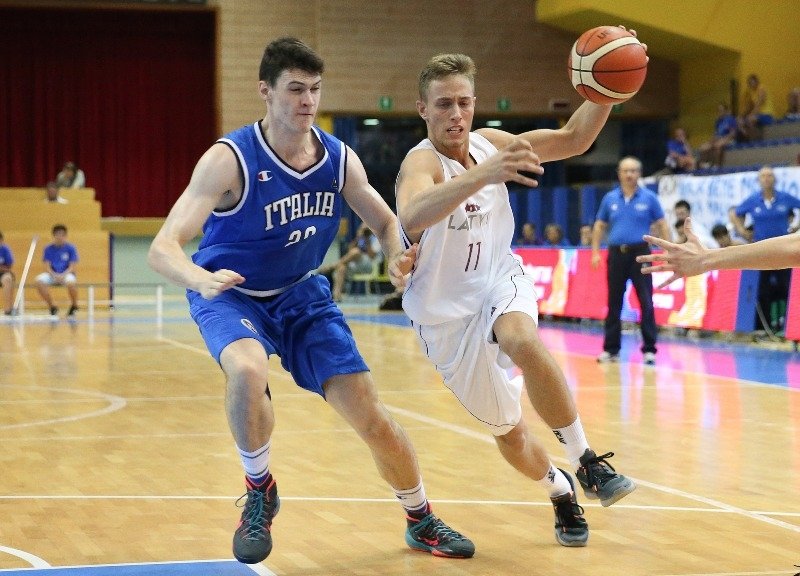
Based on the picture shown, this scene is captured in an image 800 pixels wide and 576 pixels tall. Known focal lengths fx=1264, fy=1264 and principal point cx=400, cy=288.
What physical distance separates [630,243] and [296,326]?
25.8 ft

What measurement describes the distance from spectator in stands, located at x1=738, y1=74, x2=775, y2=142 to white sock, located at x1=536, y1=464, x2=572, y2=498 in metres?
18.1

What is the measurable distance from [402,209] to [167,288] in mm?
26492

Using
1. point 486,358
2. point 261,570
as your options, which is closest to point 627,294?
point 486,358

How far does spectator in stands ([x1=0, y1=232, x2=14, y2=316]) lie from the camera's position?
21.6 m

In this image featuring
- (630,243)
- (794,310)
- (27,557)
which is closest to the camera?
(27,557)

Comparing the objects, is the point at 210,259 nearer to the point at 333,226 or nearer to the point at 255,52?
the point at 333,226

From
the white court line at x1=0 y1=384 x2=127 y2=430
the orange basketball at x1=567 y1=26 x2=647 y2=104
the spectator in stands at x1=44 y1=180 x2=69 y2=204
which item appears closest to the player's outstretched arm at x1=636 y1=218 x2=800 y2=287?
the orange basketball at x1=567 y1=26 x2=647 y2=104

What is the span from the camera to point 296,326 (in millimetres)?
4914

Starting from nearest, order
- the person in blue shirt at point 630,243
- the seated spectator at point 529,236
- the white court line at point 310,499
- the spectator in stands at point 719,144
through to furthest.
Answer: the white court line at point 310,499 → the person in blue shirt at point 630,243 → the seated spectator at point 529,236 → the spectator in stands at point 719,144

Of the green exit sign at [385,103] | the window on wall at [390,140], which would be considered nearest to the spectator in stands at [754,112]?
the window on wall at [390,140]

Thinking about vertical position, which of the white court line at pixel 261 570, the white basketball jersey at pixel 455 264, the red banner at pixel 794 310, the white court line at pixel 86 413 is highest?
the white basketball jersey at pixel 455 264

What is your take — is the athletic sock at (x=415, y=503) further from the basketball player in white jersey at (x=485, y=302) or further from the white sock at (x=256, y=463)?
the white sock at (x=256, y=463)

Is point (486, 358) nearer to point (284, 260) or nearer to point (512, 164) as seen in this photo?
point (284, 260)

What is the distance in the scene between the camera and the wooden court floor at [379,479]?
15.6ft
